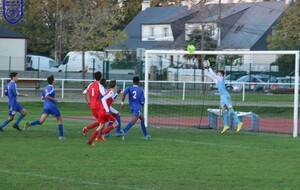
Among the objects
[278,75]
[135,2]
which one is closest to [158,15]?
[135,2]

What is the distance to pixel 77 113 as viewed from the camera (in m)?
34.1

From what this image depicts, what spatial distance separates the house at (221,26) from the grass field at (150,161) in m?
42.6

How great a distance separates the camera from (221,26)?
2820 inches

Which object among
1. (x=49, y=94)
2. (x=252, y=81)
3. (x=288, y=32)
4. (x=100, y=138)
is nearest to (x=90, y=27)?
(x=288, y=32)

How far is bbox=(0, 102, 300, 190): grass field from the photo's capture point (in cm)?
1323

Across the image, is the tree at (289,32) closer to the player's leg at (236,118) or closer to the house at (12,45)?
the house at (12,45)

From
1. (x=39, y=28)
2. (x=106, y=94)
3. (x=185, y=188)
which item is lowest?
(x=185, y=188)

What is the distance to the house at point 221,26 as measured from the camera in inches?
2785

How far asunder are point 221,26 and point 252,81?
32.0 meters

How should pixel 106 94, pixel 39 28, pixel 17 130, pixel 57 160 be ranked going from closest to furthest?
pixel 57 160 → pixel 106 94 → pixel 17 130 → pixel 39 28

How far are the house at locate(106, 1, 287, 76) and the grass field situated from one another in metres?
42.6

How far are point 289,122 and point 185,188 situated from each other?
17.5 metres

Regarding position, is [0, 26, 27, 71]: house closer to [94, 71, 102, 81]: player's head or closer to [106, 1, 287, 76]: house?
[106, 1, 287, 76]: house

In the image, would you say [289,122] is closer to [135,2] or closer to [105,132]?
[105,132]
